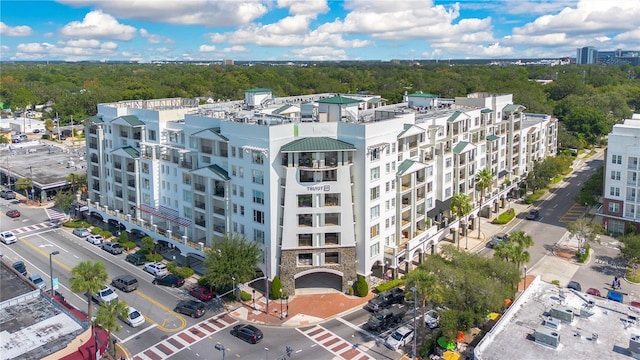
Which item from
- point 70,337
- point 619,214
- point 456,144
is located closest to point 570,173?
point 619,214

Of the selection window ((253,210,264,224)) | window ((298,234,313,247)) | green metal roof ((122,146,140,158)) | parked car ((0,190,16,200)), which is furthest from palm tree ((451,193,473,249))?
parked car ((0,190,16,200))

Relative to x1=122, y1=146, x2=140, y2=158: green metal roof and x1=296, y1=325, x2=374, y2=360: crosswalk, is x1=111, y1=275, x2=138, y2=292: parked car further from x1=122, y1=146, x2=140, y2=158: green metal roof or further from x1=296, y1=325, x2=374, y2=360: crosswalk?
x1=296, y1=325, x2=374, y2=360: crosswalk

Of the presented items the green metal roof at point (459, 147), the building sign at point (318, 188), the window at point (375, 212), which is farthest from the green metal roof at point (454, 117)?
the building sign at point (318, 188)

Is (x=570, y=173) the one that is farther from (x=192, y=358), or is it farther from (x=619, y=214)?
(x=192, y=358)

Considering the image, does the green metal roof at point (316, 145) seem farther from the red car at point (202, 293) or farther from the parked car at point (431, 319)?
the parked car at point (431, 319)

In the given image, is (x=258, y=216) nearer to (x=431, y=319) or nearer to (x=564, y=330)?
(x=431, y=319)
